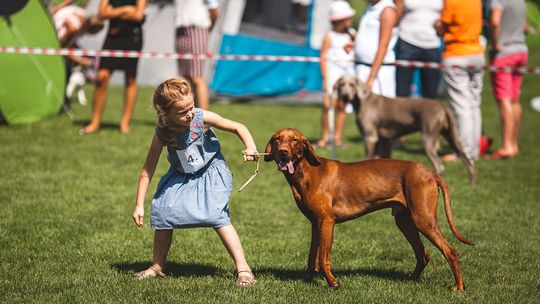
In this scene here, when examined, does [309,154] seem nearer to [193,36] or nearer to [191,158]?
[191,158]

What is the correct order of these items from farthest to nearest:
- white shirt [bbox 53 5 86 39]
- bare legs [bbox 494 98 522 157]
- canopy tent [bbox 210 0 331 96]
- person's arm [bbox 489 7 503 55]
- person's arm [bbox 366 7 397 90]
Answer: canopy tent [bbox 210 0 331 96] → white shirt [bbox 53 5 86 39] → bare legs [bbox 494 98 522 157] → person's arm [bbox 489 7 503 55] → person's arm [bbox 366 7 397 90]

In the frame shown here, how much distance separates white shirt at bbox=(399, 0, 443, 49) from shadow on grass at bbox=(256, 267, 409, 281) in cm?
471

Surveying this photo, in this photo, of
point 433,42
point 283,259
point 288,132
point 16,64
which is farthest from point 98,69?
point 288,132

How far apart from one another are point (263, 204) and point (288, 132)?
277cm

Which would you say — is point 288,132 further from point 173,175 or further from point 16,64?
point 16,64

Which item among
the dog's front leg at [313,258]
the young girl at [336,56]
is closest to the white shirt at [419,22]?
the young girl at [336,56]

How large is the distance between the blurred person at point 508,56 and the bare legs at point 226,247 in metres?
6.20

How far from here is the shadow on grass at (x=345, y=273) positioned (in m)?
5.05

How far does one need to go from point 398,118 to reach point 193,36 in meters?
3.37

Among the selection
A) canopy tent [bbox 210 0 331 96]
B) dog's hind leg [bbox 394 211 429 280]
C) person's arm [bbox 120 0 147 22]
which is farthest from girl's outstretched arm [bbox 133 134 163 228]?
canopy tent [bbox 210 0 331 96]

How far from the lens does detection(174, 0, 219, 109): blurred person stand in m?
10.6

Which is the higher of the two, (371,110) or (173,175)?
(173,175)

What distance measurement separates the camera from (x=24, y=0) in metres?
11.1

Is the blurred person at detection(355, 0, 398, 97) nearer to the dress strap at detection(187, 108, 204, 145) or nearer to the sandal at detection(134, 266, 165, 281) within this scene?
the dress strap at detection(187, 108, 204, 145)
